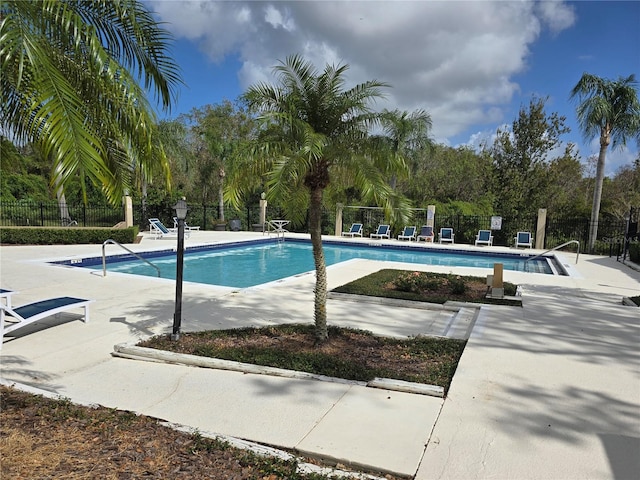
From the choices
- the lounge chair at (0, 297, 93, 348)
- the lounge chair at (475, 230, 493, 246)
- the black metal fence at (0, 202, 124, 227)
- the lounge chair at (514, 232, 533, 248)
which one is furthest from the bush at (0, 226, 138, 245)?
the lounge chair at (514, 232, 533, 248)

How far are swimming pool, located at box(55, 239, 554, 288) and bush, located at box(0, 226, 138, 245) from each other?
256 cm

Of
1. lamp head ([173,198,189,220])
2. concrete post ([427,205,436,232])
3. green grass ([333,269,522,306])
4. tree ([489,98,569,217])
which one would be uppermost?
tree ([489,98,569,217])

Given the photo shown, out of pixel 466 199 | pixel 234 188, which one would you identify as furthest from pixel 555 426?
pixel 466 199

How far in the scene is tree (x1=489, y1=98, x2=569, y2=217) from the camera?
20.5 meters

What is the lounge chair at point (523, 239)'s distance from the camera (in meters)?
19.6

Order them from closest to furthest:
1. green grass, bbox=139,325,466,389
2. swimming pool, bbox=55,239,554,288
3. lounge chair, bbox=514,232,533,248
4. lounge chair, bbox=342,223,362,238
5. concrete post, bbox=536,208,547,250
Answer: green grass, bbox=139,325,466,389 → swimming pool, bbox=55,239,554,288 → concrete post, bbox=536,208,547,250 → lounge chair, bbox=514,232,533,248 → lounge chair, bbox=342,223,362,238

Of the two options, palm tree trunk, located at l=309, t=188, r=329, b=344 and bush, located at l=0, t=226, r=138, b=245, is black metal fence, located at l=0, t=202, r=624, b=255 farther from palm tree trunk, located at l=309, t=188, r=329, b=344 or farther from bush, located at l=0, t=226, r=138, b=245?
palm tree trunk, located at l=309, t=188, r=329, b=344

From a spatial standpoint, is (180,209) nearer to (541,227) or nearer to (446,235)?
(446,235)

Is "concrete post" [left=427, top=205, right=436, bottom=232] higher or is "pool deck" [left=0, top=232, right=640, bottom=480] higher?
"concrete post" [left=427, top=205, right=436, bottom=232]

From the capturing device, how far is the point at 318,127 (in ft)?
17.1

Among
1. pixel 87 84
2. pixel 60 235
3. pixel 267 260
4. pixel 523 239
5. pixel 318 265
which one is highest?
pixel 87 84

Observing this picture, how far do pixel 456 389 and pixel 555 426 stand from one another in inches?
34.0

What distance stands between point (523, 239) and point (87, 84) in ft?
65.4

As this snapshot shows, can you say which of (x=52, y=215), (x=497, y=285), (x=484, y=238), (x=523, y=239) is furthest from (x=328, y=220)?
(x=497, y=285)
